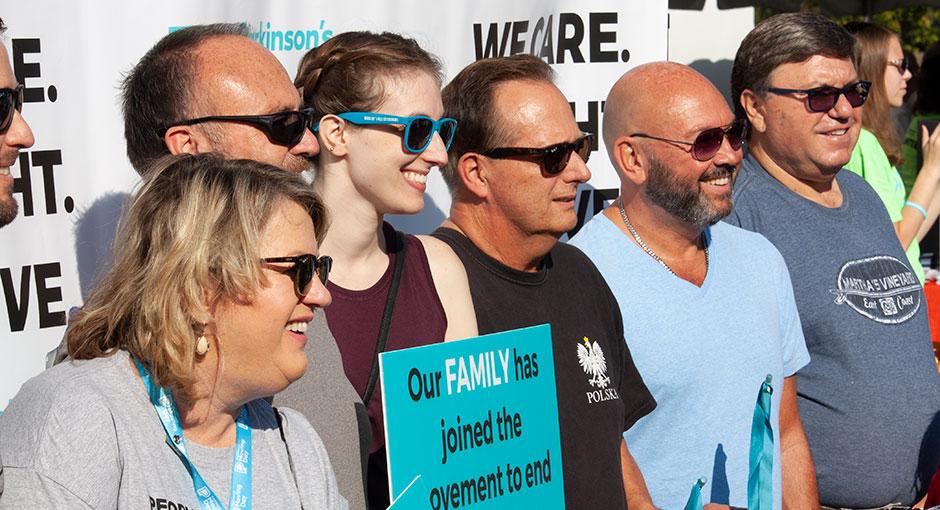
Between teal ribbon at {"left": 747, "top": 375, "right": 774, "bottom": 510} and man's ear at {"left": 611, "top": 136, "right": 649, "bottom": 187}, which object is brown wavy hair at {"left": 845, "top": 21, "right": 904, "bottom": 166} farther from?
teal ribbon at {"left": 747, "top": 375, "right": 774, "bottom": 510}

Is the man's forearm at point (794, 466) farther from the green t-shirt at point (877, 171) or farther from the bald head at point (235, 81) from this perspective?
the green t-shirt at point (877, 171)

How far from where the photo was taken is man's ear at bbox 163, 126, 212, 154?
2691mm

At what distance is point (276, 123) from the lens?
2697 mm

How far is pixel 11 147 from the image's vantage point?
2.36 m

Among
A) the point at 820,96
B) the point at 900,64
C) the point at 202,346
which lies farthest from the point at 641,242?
the point at 900,64

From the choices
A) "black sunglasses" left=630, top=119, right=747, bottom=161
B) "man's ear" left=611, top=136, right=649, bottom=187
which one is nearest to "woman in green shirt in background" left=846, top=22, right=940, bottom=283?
"black sunglasses" left=630, top=119, right=747, bottom=161

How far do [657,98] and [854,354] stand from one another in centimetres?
104

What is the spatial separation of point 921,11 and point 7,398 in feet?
48.5

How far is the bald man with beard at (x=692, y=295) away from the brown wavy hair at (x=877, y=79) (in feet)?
7.84

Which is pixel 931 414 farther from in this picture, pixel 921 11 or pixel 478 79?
pixel 921 11

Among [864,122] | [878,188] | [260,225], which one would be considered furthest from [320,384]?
[864,122]

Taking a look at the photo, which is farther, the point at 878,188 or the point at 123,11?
the point at 878,188

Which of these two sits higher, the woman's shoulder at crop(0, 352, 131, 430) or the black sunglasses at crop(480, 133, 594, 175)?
the black sunglasses at crop(480, 133, 594, 175)

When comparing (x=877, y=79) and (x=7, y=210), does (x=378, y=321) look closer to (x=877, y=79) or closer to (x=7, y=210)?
(x=7, y=210)
